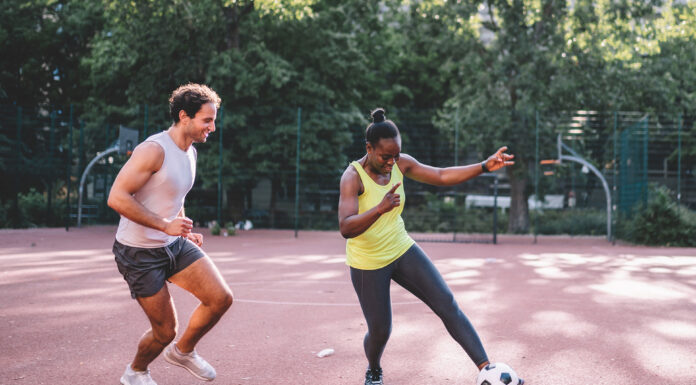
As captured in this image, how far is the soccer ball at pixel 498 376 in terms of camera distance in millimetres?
3484

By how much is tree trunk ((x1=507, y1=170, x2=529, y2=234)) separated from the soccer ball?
18918mm

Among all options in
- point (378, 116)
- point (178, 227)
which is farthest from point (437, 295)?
point (178, 227)

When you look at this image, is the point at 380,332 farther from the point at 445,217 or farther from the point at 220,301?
the point at 445,217

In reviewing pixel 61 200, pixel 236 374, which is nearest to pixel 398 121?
pixel 61 200

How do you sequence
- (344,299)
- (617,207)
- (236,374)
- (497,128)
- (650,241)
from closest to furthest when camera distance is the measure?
(236,374) < (344,299) < (650,241) < (617,207) < (497,128)

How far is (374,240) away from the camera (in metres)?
3.83

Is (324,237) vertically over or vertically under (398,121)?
under

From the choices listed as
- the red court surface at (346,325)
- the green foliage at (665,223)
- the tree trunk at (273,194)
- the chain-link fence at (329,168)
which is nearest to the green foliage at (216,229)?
the chain-link fence at (329,168)

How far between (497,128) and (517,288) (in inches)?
489

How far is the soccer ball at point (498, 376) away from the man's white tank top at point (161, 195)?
1.91 m

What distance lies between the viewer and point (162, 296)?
3.70 metres

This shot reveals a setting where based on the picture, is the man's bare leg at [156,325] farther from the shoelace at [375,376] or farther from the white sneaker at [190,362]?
the shoelace at [375,376]

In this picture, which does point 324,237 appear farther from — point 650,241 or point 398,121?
point 650,241

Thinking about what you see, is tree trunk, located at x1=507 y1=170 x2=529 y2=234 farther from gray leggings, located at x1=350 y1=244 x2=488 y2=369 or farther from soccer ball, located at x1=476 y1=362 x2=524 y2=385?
soccer ball, located at x1=476 y1=362 x2=524 y2=385
